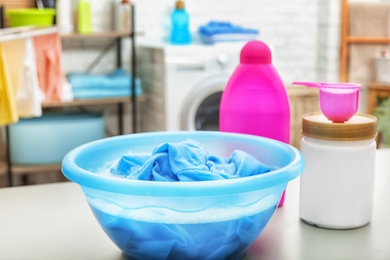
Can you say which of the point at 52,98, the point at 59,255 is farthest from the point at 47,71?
the point at 59,255

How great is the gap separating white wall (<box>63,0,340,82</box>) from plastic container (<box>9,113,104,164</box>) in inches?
25.8

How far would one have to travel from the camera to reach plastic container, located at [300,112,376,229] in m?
0.82

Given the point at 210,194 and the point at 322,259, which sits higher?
the point at 210,194

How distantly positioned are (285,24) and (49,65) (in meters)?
1.99

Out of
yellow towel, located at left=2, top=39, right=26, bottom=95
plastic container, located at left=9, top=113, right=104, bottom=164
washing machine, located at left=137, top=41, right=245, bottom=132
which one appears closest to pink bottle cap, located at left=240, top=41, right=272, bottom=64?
yellow towel, located at left=2, top=39, right=26, bottom=95

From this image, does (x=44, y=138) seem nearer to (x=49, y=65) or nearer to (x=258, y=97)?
(x=49, y=65)

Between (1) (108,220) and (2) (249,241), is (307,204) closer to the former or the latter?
(2) (249,241)

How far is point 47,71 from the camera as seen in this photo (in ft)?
9.92

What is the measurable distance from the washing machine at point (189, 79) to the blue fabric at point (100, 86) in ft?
0.68

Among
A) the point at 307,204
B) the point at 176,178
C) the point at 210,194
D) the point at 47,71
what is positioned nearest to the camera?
the point at 210,194

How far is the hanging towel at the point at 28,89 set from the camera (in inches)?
92.4

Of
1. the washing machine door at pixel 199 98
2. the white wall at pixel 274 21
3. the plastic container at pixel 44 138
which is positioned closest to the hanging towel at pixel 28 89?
the plastic container at pixel 44 138

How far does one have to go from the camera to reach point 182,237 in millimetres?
666

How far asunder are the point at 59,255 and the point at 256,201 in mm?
282
